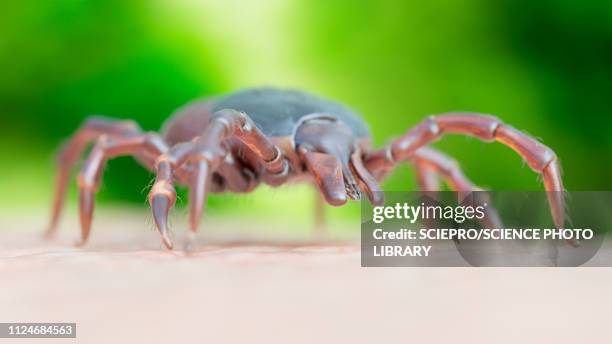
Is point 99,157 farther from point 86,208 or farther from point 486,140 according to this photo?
Answer: point 486,140

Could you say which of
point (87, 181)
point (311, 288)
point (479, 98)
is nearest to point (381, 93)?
Answer: point (479, 98)

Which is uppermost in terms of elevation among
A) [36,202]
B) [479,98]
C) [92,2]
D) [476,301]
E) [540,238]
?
[92,2]

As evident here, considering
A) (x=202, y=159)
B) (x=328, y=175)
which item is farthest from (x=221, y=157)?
(x=328, y=175)

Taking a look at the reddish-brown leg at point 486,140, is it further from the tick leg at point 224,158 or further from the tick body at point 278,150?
the tick leg at point 224,158

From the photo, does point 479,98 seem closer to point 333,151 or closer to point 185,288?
point 333,151

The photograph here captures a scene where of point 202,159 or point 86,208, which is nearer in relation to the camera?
point 202,159

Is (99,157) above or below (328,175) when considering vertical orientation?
above

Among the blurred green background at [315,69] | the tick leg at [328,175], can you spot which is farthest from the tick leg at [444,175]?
the blurred green background at [315,69]
